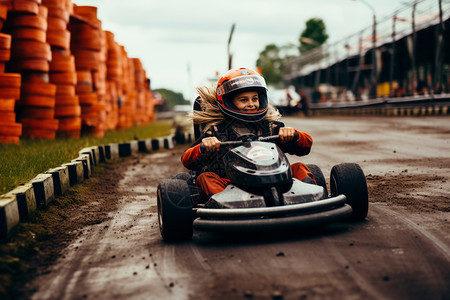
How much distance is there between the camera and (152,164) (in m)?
9.88

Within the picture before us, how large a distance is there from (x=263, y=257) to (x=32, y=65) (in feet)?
26.2

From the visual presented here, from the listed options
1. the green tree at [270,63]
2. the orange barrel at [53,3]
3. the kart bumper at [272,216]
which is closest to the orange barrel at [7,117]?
the orange barrel at [53,3]

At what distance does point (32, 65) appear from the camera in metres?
10.2

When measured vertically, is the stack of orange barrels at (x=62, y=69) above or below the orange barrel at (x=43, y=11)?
below

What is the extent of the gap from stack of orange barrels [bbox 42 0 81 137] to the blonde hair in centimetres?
694

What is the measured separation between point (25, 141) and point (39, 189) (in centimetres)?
500

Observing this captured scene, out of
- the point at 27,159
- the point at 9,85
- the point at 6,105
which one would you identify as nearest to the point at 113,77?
the point at 9,85

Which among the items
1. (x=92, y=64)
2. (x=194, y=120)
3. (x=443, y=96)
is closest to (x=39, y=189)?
(x=194, y=120)

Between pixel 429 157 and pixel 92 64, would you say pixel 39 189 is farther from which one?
pixel 92 64

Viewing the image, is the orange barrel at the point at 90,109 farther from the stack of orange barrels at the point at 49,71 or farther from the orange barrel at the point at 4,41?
the orange barrel at the point at 4,41

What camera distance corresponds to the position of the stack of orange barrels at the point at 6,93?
353 inches

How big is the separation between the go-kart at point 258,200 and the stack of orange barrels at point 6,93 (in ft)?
18.4

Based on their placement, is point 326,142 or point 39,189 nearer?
point 39,189

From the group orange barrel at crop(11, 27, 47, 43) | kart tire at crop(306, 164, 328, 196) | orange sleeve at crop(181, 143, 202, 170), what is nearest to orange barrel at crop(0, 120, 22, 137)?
orange barrel at crop(11, 27, 47, 43)
